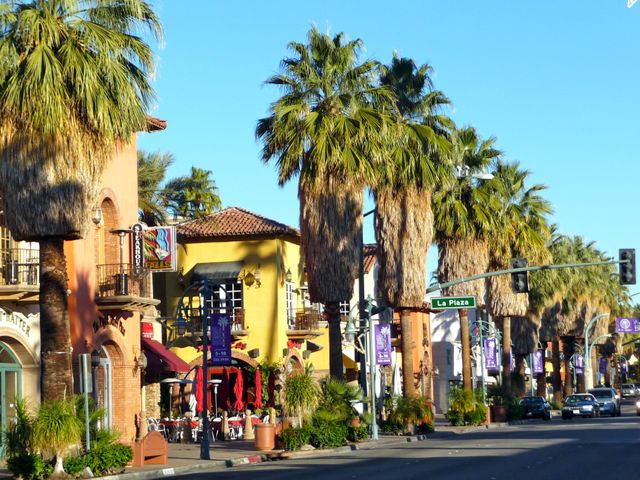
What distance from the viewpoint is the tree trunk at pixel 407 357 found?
43375mm

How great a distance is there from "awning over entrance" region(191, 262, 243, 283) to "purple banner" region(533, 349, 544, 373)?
102ft

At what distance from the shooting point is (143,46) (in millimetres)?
26266

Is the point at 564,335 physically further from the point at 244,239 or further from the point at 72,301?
the point at 72,301

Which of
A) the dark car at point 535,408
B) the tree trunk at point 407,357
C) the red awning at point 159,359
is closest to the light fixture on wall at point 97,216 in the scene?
the red awning at point 159,359

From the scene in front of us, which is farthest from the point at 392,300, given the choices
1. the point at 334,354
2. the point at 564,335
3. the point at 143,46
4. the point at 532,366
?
the point at 564,335

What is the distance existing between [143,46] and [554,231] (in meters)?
52.2

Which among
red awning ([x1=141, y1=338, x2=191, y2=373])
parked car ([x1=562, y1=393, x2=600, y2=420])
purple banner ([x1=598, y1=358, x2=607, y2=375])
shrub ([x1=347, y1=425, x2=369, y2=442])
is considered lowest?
parked car ([x1=562, y1=393, x2=600, y2=420])

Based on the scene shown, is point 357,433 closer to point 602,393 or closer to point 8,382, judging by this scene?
point 8,382

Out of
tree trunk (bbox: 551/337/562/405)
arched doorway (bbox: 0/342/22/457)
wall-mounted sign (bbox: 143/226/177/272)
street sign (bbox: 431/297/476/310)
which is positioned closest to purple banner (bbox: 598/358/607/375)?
tree trunk (bbox: 551/337/562/405)

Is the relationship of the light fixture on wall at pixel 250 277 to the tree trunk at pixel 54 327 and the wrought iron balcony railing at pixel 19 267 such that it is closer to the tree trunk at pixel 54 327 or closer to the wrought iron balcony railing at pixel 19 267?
the wrought iron balcony railing at pixel 19 267

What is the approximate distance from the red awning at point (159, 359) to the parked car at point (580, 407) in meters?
26.4

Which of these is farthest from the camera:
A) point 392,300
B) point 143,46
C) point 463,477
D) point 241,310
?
point 241,310

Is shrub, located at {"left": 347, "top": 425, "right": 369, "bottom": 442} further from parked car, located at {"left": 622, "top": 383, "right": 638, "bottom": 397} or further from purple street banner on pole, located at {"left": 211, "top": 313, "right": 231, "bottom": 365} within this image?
parked car, located at {"left": 622, "top": 383, "right": 638, "bottom": 397}

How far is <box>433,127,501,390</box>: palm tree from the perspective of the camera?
163ft
